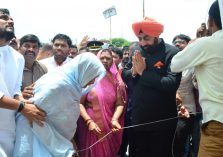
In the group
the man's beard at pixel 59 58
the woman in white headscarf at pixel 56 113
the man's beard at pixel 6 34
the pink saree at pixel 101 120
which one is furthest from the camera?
the man's beard at pixel 59 58

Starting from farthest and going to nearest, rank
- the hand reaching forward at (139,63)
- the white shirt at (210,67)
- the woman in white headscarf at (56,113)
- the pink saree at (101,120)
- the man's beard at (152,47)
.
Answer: the pink saree at (101,120) < the man's beard at (152,47) < the hand reaching forward at (139,63) < the woman in white headscarf at (56,113) < the white shirt at (210,67)

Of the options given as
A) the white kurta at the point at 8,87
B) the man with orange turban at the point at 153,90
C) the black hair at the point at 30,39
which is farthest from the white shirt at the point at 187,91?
the white kurta at the point at 8,87

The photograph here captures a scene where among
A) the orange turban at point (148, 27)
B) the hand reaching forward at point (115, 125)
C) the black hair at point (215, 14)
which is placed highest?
the black hair at point (215, 14)

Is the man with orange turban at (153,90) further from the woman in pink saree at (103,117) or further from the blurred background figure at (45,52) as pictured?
the blurred background figure at (45,52)

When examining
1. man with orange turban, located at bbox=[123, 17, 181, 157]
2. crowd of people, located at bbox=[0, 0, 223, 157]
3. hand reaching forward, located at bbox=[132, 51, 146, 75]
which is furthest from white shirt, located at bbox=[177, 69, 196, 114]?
hand reaching forward, located at bbox=[132, 51, 146, 75]

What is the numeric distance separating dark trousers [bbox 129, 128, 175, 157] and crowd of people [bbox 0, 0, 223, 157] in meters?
0.01

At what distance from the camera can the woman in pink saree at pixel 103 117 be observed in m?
4.23

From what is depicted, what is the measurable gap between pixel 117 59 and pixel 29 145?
3057mm

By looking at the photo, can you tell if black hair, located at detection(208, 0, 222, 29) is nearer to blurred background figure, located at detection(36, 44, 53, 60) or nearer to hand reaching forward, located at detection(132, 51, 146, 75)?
hand reaching forward, located at detection(132, 51, 146, 75)

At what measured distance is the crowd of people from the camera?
9.86ft

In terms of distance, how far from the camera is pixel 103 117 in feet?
13.9

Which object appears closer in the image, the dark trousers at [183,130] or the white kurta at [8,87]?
the white kurta at [8,87]

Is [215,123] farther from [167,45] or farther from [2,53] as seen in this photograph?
[2,53]

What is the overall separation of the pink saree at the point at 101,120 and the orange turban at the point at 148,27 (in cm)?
74
